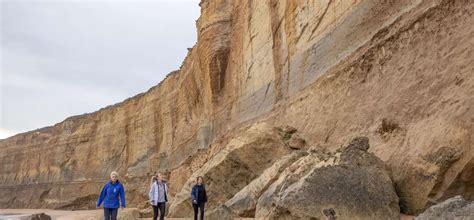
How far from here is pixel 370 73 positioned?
12.1m

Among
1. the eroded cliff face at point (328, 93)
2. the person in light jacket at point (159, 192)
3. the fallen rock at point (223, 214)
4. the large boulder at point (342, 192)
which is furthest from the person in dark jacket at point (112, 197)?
the large boulder at point (342, 192)

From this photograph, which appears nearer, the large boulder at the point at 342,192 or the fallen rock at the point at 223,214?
the large boulder at the point at 342,192

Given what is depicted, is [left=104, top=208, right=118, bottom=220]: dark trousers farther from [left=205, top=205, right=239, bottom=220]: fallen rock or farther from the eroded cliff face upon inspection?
the eroded cliff face

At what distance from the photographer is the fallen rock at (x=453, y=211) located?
505cm

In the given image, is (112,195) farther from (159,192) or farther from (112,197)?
(159,192)

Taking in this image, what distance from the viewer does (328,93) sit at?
13656mm

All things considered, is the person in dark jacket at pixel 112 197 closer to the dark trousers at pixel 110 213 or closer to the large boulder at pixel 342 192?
the dark trousers at pixel 110 213

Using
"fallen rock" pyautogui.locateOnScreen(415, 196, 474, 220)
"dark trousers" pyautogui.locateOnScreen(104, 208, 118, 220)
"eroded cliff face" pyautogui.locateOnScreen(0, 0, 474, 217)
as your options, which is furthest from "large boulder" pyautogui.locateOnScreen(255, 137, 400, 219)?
"dark trousers" pyautogui.locateOnScreen(104, 208, 118, 220)

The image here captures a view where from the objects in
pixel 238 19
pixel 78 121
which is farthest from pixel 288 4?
pixel 78 121

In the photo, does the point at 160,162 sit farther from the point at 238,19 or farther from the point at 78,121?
the point at 78,121

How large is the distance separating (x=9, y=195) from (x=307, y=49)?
161 feet

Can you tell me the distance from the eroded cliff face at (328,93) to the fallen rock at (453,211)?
104 inches

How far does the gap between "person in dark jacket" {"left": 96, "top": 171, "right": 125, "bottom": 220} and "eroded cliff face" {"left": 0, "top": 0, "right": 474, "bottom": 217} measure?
259cm

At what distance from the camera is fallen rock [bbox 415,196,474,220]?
505 cm
